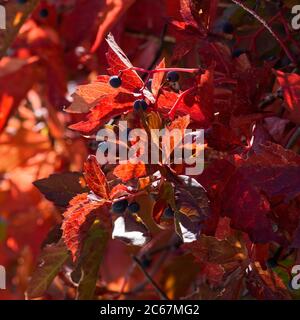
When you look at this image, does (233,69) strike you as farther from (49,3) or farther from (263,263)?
(49,3)

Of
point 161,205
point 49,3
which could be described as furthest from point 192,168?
point 49,3

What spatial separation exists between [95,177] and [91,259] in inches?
8.3

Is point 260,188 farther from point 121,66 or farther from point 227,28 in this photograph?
point 227,28

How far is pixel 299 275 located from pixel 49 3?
624 mm

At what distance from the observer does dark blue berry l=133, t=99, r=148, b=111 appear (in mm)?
689

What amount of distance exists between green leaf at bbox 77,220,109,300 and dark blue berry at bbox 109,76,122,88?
0.71 feet

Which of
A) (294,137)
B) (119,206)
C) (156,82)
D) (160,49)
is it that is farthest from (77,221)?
(160,49)

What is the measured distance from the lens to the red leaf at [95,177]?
27.5 inches

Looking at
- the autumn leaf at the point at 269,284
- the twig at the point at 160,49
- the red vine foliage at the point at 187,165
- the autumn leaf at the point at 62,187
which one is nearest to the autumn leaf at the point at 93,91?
the red vine foliage at the point at 187,165

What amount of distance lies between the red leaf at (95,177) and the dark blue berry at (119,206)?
1 centimetres

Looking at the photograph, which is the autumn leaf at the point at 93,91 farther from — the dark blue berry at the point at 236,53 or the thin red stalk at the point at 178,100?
the dark blue berry at the point at 236,53

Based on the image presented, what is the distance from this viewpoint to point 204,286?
2.99 feet

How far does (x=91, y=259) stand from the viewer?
89 cm

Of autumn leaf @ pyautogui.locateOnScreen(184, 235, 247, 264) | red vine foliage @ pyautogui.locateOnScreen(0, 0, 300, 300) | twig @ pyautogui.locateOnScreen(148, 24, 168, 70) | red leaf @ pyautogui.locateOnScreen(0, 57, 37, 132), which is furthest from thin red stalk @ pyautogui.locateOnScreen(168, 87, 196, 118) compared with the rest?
red leaf @ pyautogui.locateOnScreen(0, 57, 37, 132)
